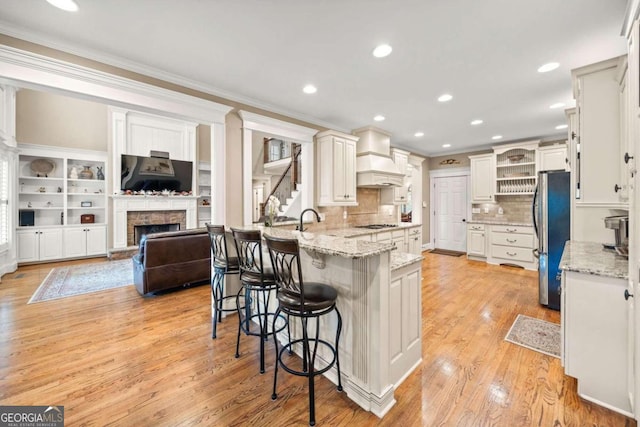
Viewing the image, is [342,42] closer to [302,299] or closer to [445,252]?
[302,299]

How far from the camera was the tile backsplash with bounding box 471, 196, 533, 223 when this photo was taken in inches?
236

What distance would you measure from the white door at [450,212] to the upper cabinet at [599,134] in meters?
5.04

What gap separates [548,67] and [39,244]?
943 cm

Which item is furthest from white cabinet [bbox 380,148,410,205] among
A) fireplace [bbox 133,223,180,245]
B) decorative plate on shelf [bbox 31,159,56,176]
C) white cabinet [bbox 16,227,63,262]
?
decorative plate on shelf [bbox 31,159,56,176]

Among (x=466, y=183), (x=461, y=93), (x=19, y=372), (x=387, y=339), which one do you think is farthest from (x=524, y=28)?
(x=466, y=183)

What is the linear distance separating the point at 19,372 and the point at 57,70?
99.4 inches

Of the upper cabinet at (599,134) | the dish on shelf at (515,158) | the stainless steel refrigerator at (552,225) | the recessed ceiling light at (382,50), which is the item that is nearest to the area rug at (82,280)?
the recessed ceiling light at (382,50)

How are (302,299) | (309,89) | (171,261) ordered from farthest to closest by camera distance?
(171,261), (309,89), (302,299)

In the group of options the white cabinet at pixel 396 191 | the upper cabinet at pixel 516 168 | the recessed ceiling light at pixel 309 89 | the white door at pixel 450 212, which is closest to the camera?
the recessed ceiling light at pixel 309 89

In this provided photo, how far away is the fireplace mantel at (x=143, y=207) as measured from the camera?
259 inches

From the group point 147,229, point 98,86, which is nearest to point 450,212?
point 98,86

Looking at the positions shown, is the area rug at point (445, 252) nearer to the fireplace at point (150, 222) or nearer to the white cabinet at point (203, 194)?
the white cabinet at point (203, 194)

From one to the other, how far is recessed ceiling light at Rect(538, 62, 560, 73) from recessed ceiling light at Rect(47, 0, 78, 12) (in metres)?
4.17

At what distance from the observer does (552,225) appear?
11.0 feet
